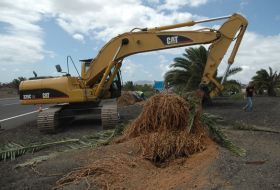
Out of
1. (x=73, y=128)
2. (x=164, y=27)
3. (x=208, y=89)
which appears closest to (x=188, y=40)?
(x=164, y=27)

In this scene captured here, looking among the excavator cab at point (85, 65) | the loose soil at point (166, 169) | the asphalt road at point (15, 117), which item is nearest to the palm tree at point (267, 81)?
the asphalt road at point (15, 117)

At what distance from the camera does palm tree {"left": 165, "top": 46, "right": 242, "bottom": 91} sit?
23.5m

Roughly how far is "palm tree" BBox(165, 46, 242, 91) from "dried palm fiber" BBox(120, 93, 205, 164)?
13895mm

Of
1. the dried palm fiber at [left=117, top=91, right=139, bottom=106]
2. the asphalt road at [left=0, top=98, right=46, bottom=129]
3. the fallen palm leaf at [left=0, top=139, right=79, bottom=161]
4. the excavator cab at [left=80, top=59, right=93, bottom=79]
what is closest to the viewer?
the fallen palm leaf at [left=0, top=139, right=79, bottom=161]

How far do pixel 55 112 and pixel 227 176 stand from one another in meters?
9.02

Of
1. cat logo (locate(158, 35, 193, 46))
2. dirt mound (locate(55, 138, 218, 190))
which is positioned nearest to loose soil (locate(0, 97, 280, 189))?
dirt mound (locate(55, 138, 218, 190))

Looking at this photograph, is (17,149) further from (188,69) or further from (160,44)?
(188,69)

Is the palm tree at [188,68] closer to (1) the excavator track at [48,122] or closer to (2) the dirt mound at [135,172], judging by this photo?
(1) the excavator track at [48,122]

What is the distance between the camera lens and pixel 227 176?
6555 millimetres

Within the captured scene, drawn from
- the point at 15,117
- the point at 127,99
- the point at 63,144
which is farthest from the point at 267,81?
the point at 63,144

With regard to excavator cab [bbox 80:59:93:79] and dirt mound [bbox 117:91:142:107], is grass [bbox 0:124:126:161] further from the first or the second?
dirt mound [bbox 117:91:142:107]

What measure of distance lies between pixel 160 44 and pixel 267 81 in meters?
23.1

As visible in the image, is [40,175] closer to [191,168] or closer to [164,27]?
[191,168]

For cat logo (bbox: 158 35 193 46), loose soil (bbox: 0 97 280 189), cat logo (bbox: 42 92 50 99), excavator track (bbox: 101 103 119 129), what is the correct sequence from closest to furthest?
loose soil (bbox: 0 97 280 189)
excavator track (bbox: 101 103 119 129)
cat logo (bbox: 158 35 193 46)
cat logo (bbox: 42 92 50 99)
